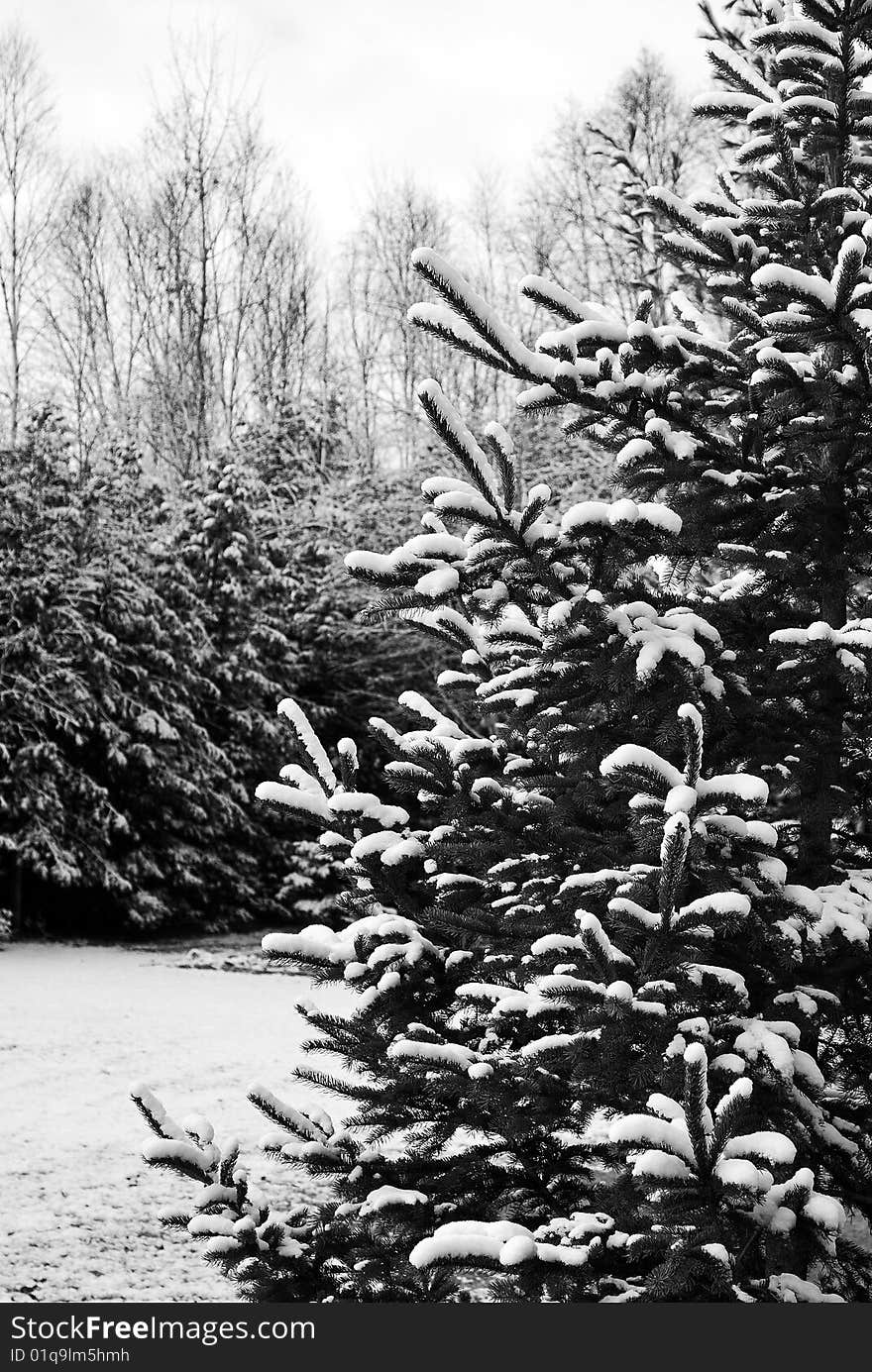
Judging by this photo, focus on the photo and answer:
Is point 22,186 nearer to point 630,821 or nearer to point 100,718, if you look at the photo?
point 100,718

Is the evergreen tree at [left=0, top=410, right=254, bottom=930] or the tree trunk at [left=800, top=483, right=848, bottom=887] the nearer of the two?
the tree trunk at [left=800, top=483, right=848, bottom=887]

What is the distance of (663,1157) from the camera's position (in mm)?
1781

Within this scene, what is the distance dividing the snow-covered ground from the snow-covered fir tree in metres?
1.59

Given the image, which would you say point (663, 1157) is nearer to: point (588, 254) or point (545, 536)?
point (545, 536)

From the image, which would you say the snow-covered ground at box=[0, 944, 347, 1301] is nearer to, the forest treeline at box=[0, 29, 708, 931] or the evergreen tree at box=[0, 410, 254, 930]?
the evergreen tree at box=[0, 410, 254, 930]

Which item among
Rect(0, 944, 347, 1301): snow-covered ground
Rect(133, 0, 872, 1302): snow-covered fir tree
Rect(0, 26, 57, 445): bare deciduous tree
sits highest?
Rect(0, 26, 57, 445): bare deciduous tree

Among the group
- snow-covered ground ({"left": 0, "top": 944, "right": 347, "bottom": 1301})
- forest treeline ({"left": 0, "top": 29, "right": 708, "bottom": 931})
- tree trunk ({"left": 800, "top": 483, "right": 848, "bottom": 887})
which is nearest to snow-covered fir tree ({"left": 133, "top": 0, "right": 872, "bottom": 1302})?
tree trunk ({"left": 800, "top": 483, "right": 848, "bottom": 887})

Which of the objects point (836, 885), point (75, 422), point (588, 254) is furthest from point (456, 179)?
point (836, 885)

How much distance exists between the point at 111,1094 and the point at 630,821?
4928 millimetres

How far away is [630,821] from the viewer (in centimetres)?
261

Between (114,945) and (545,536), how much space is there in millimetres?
10899

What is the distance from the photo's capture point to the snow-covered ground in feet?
13.3

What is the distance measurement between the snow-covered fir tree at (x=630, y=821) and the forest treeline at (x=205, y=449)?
357 cm

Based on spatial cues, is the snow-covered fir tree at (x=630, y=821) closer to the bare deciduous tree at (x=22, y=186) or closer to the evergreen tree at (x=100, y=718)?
the evergreen tree at (x=100, y=718)
